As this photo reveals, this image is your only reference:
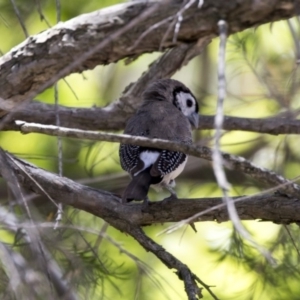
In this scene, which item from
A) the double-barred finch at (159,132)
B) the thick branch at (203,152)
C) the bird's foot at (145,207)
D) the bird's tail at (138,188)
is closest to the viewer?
the thick branch at (203,152)

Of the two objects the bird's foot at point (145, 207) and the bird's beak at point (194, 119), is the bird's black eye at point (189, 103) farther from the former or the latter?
the bird's foot at point (145, 207)

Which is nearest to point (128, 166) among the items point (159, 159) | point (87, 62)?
point (159, 159)

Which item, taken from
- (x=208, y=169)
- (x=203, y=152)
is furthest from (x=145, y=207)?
(x=208, y=169)

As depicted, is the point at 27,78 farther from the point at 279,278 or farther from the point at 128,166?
the point at 279,278

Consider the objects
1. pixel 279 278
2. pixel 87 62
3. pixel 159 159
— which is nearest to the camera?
pixel 87 62

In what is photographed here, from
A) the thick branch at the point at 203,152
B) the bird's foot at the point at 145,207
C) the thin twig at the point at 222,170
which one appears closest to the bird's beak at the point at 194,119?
the bird's foot at the point at 145,207

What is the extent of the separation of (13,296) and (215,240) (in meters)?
2.52

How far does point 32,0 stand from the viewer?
15.7 ft

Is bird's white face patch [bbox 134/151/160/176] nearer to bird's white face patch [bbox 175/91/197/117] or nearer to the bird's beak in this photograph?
the bird's beak

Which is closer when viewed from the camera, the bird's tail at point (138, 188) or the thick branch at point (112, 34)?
the thick branch at point (112, 34)

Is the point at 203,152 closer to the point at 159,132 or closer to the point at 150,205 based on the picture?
the point at 150,205

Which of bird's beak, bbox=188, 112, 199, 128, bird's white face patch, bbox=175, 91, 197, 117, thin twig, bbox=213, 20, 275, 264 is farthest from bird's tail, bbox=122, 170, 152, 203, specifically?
thin twig, bbox=213, 20, 275, 264

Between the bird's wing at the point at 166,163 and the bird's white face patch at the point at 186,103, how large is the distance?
0.67m

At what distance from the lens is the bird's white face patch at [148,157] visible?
154 inches
